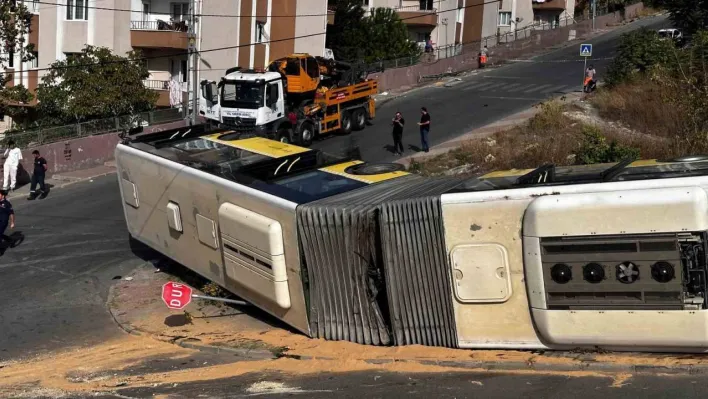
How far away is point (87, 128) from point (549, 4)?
152ft

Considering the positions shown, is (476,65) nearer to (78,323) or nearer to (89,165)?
(89,165)

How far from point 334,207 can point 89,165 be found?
18507mm

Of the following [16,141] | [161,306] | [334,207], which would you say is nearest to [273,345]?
[334,207]

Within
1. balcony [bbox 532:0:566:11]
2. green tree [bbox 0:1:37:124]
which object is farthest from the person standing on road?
balcony [bbox 532:0:566:11]

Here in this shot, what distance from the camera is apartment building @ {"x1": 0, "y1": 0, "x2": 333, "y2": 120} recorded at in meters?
34.4

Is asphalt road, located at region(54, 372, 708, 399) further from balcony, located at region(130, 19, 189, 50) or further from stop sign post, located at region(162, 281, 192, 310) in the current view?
balcony, located at region(130, 19, 189, 50)

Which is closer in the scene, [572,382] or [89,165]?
[572,382]

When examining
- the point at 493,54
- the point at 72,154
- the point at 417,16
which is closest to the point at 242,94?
the point at 72,154

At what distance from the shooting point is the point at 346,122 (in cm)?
3092

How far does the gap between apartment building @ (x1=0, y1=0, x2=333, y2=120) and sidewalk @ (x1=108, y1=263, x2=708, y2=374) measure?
1779 cm

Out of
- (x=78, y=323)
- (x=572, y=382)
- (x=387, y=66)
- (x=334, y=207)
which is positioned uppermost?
(x=387, y=66)

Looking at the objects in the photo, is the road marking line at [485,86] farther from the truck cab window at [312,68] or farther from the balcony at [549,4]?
the balcony at [549,4]

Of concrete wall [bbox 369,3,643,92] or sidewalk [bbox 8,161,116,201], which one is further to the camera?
concrete wall [bbox 369,3,643,92]

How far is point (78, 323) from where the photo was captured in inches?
579
